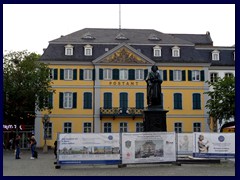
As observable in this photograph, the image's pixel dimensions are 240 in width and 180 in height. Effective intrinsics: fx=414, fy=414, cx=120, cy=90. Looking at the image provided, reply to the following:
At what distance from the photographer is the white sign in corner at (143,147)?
16.9 metres

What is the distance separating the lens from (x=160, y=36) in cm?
4819

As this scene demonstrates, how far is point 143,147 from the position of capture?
17.0m

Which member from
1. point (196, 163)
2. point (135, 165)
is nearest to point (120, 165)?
point (135, 165)

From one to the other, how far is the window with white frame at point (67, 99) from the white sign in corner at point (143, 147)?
2603 cm

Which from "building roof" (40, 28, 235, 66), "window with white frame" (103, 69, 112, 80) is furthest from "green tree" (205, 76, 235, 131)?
"window with white frame" (103, 69, 112, 80)

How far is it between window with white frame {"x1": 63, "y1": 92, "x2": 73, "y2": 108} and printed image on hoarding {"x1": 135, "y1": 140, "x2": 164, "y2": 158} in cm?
2616

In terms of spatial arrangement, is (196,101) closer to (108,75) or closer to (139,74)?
(139,74)

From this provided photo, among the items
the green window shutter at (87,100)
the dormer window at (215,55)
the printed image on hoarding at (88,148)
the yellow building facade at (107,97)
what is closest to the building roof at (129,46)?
the dormer window at (215,55)

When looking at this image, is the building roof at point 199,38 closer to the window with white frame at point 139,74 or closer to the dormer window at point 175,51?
the dormer window at point 175,51

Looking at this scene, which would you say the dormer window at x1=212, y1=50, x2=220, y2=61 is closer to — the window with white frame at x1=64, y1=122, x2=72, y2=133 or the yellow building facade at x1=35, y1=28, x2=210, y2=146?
the yellow building facade at x1=35, y1=28, x2=210, y2=146

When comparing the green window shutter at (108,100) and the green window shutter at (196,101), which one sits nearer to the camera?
the green window shutter at (108,100)

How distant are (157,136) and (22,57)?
21.2 meters

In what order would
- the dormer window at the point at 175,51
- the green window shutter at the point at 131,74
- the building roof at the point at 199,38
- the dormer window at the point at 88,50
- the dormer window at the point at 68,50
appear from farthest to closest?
the building roof at the point at 199,38 < the dormer window at the point at 175,51 < the dormer window at the point at 88,50 < the dormer window at the point at 68,50 < the green window shutter at the point at 131,74

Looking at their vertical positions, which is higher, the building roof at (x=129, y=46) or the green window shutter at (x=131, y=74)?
the building roof at (x=129, y=46)
